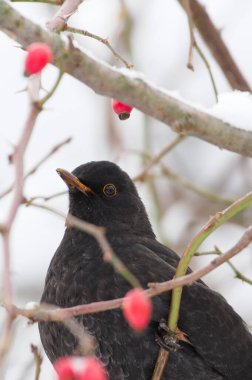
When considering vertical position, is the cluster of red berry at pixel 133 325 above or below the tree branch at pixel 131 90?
below

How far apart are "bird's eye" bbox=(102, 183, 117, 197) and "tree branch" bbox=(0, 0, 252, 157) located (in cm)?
192

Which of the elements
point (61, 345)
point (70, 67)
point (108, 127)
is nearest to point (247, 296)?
point (108, 127)

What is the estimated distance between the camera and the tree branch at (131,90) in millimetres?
2420

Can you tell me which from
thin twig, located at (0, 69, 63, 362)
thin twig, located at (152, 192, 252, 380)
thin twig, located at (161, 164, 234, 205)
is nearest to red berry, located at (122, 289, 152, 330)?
thin twig, located at (152, 192, 252, 380)

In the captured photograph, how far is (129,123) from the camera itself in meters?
9.01

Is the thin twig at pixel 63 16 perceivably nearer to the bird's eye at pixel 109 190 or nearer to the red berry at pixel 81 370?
the red berry at pixel 81 370

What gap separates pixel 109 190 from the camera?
186 inches

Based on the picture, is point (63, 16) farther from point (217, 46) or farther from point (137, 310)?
point (217, 46)

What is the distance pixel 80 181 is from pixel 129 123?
4505 millimetres

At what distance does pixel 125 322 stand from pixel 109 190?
1069 mm


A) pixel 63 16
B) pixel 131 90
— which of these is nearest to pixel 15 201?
pixel 131 90

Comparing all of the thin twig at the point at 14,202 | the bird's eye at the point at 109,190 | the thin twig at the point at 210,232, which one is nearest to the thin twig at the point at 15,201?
the thin twig at the point at 14,202

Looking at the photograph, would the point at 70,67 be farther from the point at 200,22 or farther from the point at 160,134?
the point at 160,134

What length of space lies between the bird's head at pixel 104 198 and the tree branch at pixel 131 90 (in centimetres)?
180
